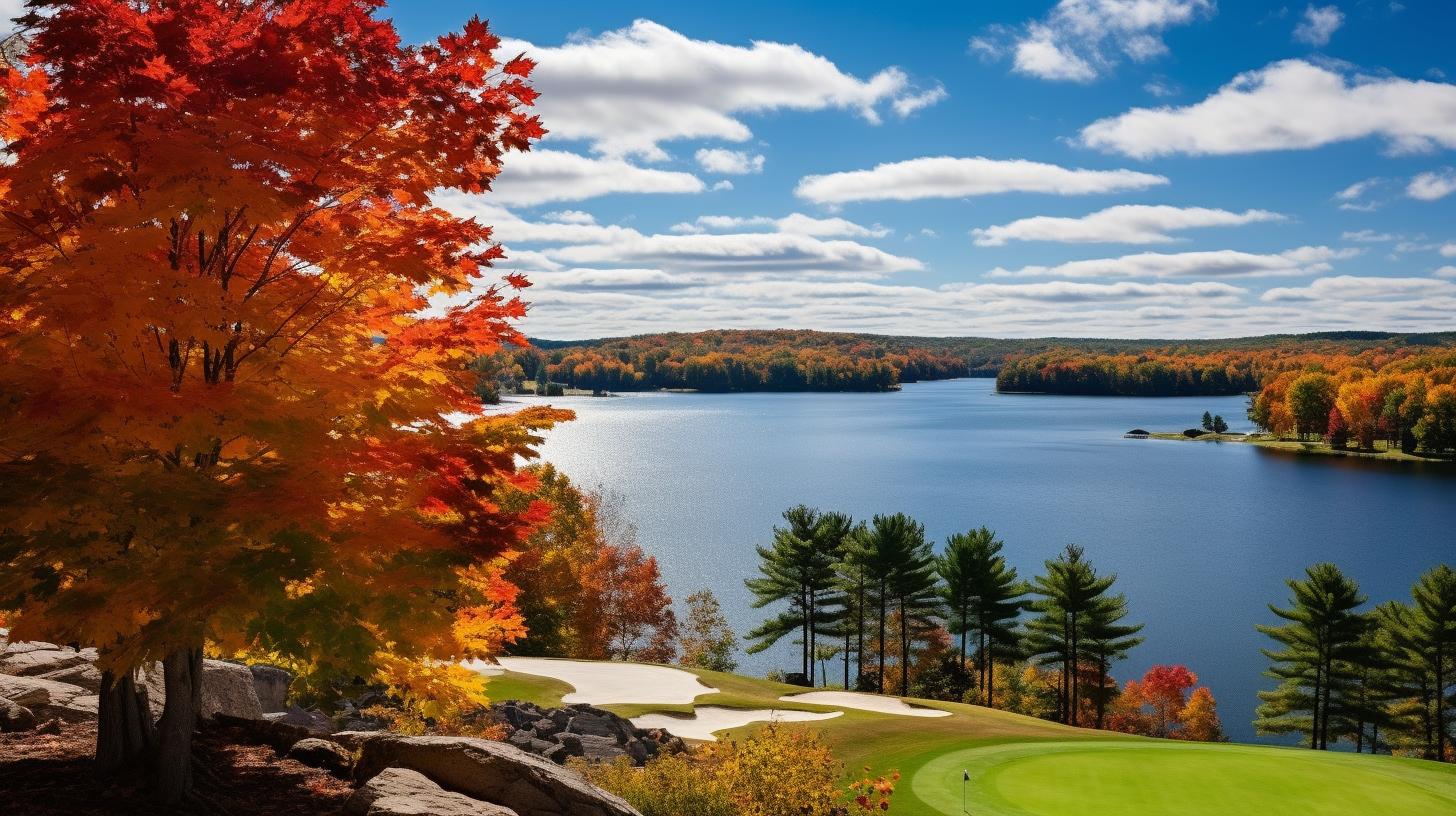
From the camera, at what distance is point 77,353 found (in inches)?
283

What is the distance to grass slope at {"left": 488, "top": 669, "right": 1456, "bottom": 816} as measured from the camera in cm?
1798

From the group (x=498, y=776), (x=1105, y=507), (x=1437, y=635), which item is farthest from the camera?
(x=1105, y=507)

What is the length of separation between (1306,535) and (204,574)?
76824mm

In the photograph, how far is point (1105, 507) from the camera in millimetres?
78562

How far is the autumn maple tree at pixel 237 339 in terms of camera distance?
6.59 meters

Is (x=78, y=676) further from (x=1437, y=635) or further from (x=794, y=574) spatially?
(x=1437, y=635)

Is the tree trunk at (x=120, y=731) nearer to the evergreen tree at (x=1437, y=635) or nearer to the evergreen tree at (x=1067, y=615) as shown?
the evergreen tree at (x=1067, y=615)

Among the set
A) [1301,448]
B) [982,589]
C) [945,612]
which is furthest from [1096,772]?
[1301,448]

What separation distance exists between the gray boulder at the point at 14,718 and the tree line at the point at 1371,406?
138293 millimetres

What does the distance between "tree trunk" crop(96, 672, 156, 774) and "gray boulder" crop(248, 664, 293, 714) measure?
5478 mm

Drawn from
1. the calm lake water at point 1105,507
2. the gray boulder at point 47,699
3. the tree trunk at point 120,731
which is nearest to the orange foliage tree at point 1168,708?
the calm lake water at point 1105,507

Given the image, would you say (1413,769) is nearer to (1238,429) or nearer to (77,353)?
(77,353)

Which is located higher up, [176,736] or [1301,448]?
[176,736]

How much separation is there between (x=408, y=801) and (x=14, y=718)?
202 inches
